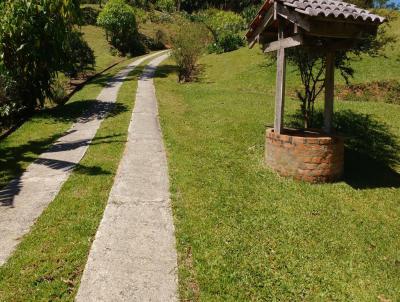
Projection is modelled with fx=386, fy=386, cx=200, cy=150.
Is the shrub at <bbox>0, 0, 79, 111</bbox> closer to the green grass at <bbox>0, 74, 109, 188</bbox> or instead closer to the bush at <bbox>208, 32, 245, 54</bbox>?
the green grass at <bbox>0, 74, 109, 188</bbox>

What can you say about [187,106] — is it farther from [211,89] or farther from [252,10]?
[252,10]

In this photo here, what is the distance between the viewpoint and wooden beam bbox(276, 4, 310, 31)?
26.2 feet

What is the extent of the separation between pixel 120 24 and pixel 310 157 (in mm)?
37316

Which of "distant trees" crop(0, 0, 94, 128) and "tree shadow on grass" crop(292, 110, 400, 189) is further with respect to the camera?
"distant trees" crop(0, 0, 94, 128)

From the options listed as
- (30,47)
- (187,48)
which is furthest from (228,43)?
(30,47)

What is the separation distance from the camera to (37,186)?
8.47 meters

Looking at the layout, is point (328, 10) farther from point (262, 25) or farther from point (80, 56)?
point (80, 56)

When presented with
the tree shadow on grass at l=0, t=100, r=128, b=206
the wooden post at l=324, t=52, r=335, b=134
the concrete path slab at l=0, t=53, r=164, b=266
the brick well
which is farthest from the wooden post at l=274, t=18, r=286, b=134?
the concrete path slab at l=0, t=53, r=164, b=266

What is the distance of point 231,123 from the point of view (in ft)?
46.5

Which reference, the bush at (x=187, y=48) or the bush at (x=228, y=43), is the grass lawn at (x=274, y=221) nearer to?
the bush at (x=187, y=48)

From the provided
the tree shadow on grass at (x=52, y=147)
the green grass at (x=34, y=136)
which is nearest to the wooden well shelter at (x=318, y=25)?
the tree shadow on grass at (x=52, y=147)

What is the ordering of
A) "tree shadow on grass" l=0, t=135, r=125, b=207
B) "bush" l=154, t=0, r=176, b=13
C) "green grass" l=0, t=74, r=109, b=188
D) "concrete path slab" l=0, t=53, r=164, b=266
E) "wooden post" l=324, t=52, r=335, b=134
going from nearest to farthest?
"concrete path slab" l=0, t=53, r=164, b=266 → "tree shadow on grass" l=0, t=135, r=125, b=207 → "wooden post" l=324, t=52, r=335, b=134 → "green grass" l=0, t=74, r=109, b=188 → "bush" l=154, t=0, r=176, b=13

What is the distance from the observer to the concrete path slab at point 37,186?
6.46m

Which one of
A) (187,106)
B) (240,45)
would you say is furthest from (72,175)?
(240,45)
